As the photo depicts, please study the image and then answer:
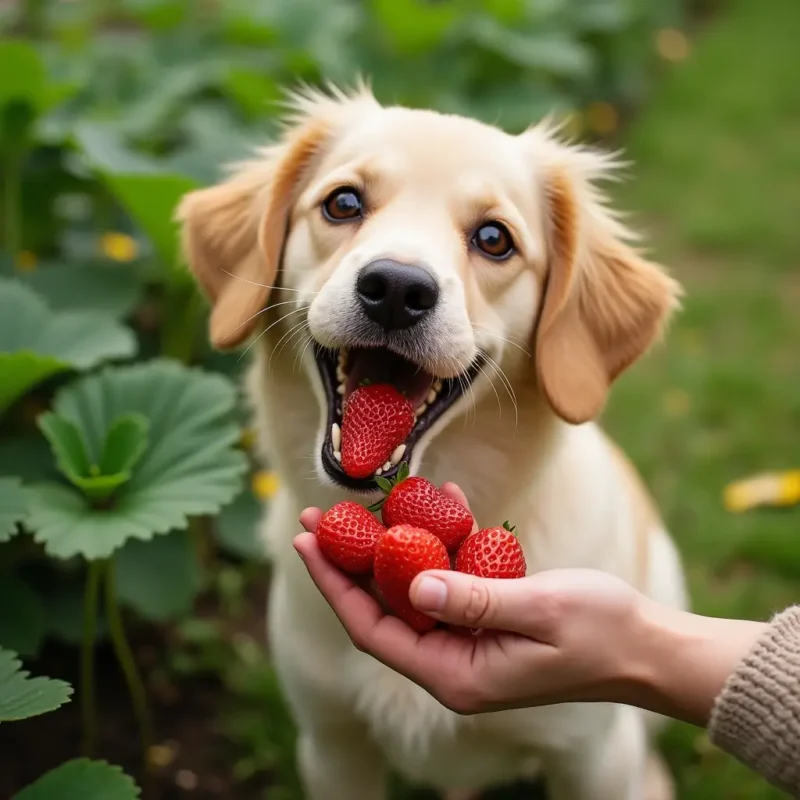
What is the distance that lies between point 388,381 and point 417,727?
30.4 inches

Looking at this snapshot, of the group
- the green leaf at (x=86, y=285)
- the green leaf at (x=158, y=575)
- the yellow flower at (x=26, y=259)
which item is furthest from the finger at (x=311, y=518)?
the yellow flower at (x=26, y=259)

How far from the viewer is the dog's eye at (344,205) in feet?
6.79

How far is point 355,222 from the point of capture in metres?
2.06

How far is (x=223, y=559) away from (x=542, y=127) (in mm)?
1957

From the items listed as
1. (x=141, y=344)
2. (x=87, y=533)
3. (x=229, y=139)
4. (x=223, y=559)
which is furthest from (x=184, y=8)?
(x=87, y=533)

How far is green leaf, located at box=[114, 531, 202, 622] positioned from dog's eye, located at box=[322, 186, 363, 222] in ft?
3.79

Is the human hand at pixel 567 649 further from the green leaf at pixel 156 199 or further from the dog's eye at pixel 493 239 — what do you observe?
the green leaf at pixel 156 199

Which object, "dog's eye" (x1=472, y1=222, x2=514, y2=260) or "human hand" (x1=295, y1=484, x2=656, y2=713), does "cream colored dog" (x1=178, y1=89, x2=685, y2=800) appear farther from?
"human hand" (x1=295, y1=484, x2=656, y2=713)

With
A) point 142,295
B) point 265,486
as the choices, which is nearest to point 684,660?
point 265,486

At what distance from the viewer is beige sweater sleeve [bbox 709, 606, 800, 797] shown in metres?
1.58

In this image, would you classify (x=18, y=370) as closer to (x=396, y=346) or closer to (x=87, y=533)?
(x=87, y=533)

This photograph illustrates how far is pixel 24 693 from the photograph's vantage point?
1721 mm

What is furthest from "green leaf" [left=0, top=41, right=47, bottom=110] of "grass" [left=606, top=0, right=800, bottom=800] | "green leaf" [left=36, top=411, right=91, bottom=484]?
"grass" [left=606, top=0, right=800, bottom=800]

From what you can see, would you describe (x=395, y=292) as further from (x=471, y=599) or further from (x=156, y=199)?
(x=156, y=199)
